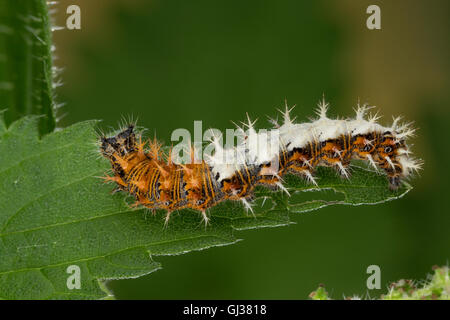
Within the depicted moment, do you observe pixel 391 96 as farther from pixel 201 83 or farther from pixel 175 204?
pixel 175 204

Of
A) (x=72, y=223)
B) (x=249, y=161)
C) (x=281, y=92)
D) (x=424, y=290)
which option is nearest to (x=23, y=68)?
(x=72, y=223)

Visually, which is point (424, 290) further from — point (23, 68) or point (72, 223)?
point (23, 68)

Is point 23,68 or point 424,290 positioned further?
point 23,68

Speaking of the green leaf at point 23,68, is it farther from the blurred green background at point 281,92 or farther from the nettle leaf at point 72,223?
the blurred green background at point 281,92

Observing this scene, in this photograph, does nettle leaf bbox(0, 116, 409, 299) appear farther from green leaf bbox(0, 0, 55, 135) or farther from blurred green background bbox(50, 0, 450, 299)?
blurred green background bbox(50, 0, 450, 299)

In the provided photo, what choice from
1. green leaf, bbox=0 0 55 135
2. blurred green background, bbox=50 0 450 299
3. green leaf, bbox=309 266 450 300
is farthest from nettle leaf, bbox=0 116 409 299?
blurred green background, bbox=50 0 450 299

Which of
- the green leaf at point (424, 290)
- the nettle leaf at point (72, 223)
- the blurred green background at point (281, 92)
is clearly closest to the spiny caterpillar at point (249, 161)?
the nettle leaf at point (72, 223)
